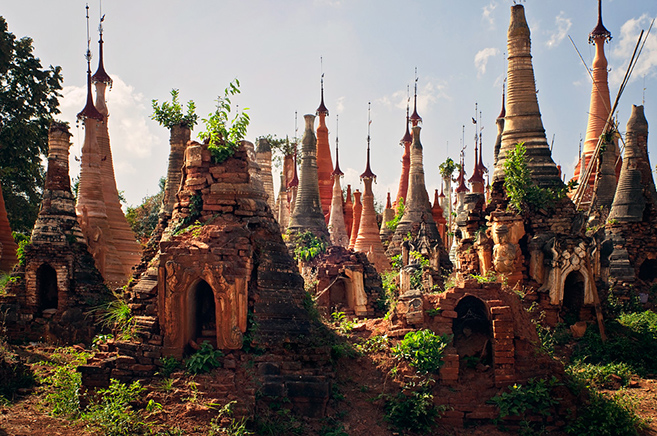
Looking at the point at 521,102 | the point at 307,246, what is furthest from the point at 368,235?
the point at 521,102

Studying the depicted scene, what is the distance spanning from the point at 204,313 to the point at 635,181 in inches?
520

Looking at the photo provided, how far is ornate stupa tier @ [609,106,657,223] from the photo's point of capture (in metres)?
16.8

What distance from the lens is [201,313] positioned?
9242 millimetres

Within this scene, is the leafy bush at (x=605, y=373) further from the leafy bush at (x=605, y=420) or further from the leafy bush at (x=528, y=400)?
the leafy bush at (x=528, y=400)

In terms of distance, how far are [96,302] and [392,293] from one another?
704 cm

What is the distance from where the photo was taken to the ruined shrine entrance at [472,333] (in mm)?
10125

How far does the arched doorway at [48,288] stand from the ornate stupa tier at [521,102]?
35.2ft

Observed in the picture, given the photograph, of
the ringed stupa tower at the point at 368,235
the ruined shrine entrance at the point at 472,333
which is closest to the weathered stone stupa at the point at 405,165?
the ringed stupa tower at the point at 368,235

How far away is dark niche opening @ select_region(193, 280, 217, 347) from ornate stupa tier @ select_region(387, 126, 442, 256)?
39.4ft

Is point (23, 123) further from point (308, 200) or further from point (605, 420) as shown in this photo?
point (605, 420)

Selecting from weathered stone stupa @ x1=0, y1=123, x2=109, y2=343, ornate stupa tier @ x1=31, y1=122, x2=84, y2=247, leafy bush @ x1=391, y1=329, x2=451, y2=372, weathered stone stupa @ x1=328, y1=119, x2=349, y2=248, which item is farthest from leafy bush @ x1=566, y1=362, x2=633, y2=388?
weathered stone stupa @ x1=328, y1=119, x2=349, y2=248

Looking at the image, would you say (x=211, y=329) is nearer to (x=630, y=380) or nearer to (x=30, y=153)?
(x=630, y=380)

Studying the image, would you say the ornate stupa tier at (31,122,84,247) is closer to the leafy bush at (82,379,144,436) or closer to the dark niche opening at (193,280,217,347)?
the dark niche opening at (193,280,217,347)

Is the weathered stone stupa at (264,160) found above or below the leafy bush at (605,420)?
above
